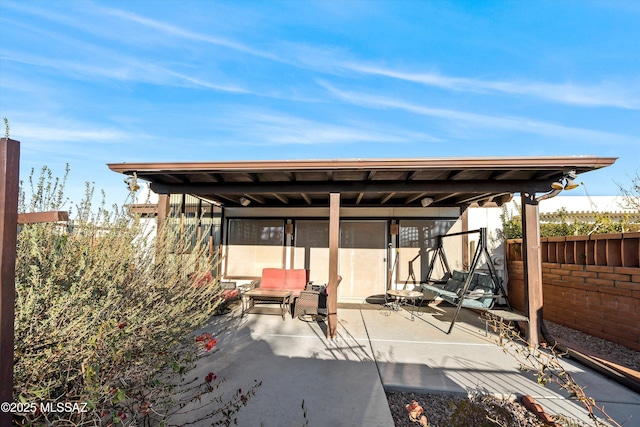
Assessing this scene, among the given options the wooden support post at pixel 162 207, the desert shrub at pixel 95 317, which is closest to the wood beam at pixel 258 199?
the wooden support post at pixel 162 207

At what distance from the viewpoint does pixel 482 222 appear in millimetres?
7375

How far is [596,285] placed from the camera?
4.38 metres

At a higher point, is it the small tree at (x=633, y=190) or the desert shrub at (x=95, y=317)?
the small tree at (x=633, y=190)

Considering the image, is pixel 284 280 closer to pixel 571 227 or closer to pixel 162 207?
pixel 162 207

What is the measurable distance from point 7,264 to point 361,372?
314 centimetres

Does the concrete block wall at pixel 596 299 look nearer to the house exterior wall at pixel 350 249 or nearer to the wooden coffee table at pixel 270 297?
the house exterior wall at pixel 350 249

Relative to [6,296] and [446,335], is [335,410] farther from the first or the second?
[446,335]

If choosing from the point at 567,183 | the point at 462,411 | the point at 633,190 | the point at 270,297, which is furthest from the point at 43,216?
the point at 633,190

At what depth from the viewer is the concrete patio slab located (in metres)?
2.55

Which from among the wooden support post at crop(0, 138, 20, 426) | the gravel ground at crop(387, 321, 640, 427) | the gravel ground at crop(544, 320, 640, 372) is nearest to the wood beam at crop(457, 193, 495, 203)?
the gravel ground at crop(544, 320, 640, 372)

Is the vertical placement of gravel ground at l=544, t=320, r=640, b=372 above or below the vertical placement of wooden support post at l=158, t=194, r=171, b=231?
below

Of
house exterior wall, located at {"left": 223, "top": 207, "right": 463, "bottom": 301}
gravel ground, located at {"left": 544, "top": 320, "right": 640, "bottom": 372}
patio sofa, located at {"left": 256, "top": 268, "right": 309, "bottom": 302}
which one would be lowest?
gravel ground, located at {"left": 544, "top": 320, "right": 640, "bottom": 372}

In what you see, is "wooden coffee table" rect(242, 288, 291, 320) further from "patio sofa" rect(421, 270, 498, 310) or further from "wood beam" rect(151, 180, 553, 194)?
"patio sofa" rect(421, 270, 498, 310)

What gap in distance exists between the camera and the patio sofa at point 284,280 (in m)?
6.68
